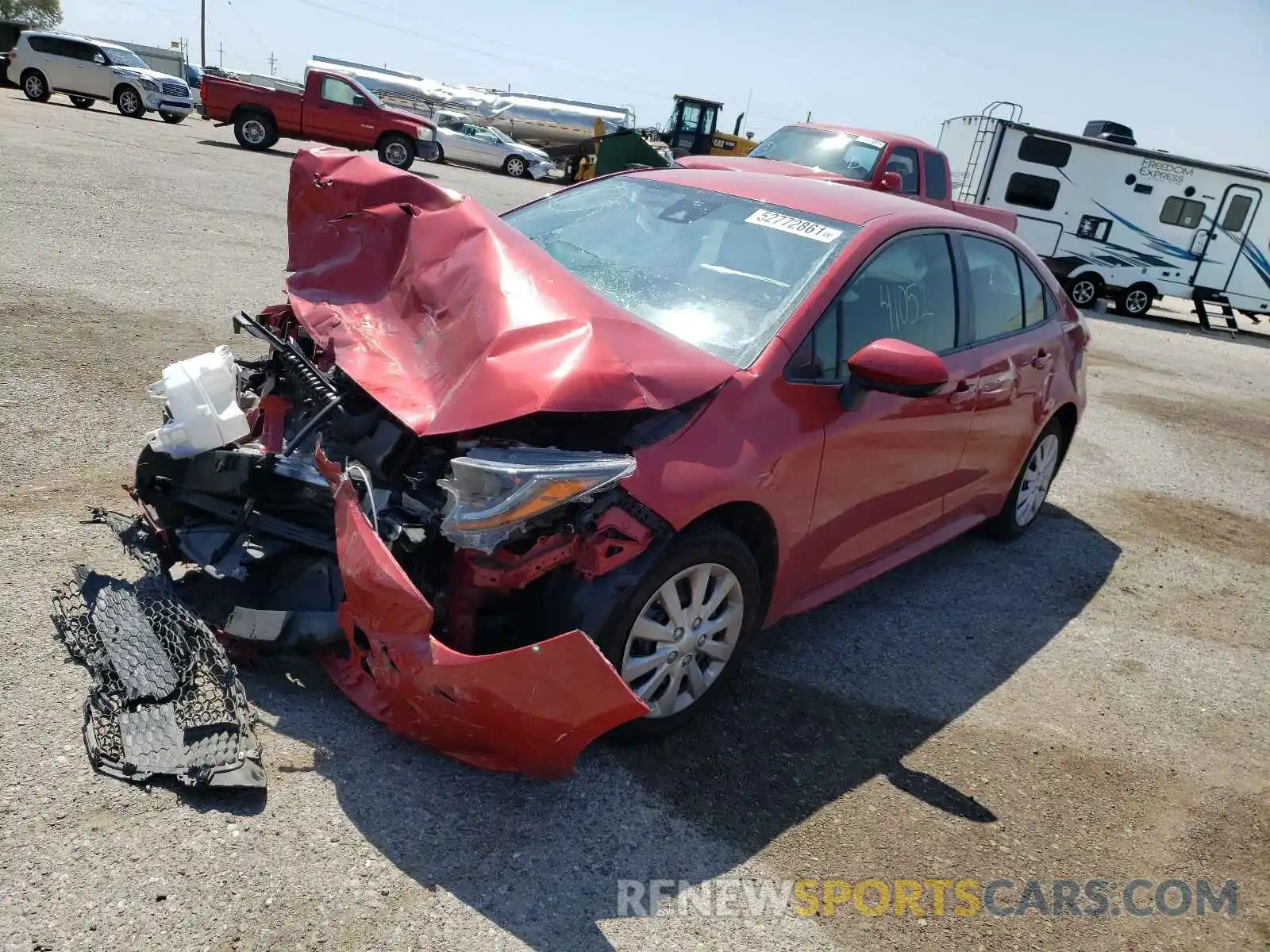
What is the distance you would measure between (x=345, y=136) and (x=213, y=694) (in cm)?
2191

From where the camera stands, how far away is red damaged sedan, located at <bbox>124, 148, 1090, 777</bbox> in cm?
269

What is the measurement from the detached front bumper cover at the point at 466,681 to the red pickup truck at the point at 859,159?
920 centimetres

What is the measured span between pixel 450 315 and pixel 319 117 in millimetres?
21041

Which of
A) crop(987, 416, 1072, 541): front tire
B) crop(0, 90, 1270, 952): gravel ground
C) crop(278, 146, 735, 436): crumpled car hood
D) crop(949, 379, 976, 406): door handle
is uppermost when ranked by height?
crop(278, 146, 735, 436): crumpled car hood

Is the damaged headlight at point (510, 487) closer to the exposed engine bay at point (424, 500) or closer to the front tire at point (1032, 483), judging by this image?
the exposed engine bay at point (424, 500)

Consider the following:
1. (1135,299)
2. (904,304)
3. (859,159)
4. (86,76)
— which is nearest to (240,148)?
(86,76)

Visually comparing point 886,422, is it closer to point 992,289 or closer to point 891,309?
point 891,309

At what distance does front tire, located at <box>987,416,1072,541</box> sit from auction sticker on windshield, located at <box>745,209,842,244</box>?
2.17 metres

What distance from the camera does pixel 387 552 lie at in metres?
2.62

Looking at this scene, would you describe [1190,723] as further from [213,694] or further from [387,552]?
[213,694]

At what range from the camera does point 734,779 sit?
316 cm

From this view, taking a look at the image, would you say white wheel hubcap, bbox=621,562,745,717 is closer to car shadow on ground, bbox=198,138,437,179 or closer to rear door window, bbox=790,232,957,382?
rear door window, bbox=790,232,957,382

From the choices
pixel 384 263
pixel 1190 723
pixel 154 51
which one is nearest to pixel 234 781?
pixel 384 263

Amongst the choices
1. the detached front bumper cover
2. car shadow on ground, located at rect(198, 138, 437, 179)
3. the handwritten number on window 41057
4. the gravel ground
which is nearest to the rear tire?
car shadow on ground, located at rect(198, 138, 437, 179)
